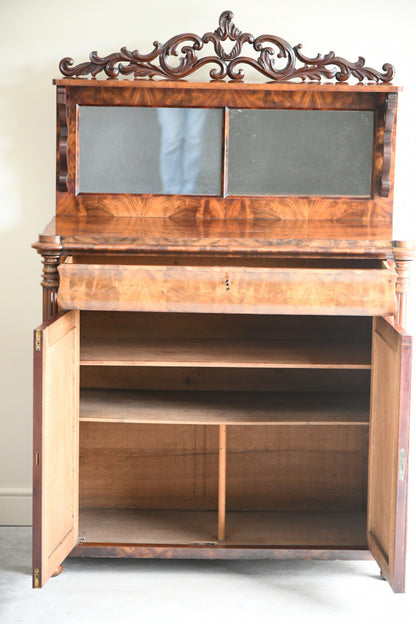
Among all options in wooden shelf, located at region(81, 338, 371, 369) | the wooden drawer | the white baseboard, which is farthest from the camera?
the white baseboard

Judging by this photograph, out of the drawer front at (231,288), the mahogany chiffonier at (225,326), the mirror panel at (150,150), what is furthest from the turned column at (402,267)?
the mirror panel at (150,150)

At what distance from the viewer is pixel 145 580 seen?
10.1ft

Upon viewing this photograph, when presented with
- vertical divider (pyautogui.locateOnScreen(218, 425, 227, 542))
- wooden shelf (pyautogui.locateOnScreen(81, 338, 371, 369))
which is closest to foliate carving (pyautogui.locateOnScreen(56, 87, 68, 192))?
wooden shelf (pyautogui.locateOnScreen(81, 338, 371, 369))

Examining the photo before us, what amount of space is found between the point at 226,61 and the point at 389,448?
1.72 m

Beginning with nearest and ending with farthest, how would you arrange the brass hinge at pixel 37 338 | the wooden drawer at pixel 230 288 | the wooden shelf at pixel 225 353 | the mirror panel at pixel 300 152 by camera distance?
the brass hinge at pixel 37 338 → the wooden drawer at pixel 230 288 → the wooden shelf at pixel 225 353 → the mirror panel at pixel 300 152

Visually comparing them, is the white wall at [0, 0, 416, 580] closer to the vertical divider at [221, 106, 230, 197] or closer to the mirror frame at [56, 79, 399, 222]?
the mirror frame at [56, 79, 399, 222]

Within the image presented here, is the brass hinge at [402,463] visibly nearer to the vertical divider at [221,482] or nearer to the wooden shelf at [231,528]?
the wooden shelf at [231,528]

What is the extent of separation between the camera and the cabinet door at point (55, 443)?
2541 mm

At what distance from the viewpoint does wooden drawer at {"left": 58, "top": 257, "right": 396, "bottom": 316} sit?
2715mm

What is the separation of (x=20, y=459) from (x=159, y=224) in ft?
4.31

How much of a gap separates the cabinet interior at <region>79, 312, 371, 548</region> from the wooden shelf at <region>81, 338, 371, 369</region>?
0.07ft

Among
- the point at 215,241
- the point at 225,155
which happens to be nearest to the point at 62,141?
the point at 225,155

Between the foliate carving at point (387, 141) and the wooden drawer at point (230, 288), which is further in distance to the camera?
the foliate carving at point (387, 141)

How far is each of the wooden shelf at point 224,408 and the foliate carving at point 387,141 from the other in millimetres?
901
